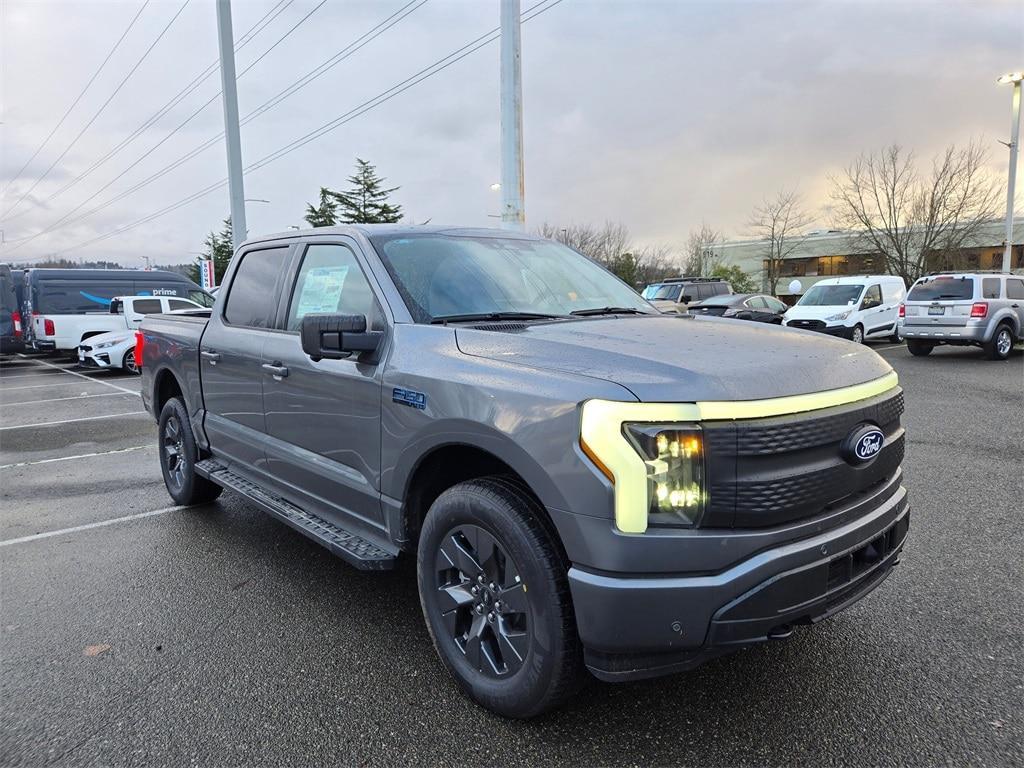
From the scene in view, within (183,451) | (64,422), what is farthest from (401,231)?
(64,422)

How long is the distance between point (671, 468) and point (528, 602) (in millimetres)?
696

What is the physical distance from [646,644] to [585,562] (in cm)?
31

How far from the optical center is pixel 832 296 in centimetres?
1844

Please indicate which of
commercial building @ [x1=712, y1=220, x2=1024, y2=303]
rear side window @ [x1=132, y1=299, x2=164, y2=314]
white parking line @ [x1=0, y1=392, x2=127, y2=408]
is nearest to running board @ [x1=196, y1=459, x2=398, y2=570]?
white parking line @ [x1=0, y1=392, x2=127, y2=408]

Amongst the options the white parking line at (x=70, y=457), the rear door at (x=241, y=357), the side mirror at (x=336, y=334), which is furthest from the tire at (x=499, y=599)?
the white parking line at (x=70, y=457)

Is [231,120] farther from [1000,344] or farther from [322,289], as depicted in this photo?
[1000,344]

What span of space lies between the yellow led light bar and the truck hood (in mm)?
30

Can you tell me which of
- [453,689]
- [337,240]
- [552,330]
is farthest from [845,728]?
[337,240]

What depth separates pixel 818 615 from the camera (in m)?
2.26

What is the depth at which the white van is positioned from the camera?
1744 cm

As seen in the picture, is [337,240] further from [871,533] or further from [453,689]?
[871,533]

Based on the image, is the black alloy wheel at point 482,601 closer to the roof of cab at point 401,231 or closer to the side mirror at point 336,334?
the side mirror at point 336,334

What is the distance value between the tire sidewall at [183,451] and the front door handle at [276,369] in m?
1.55

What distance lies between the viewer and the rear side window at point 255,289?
4156 millimetres
